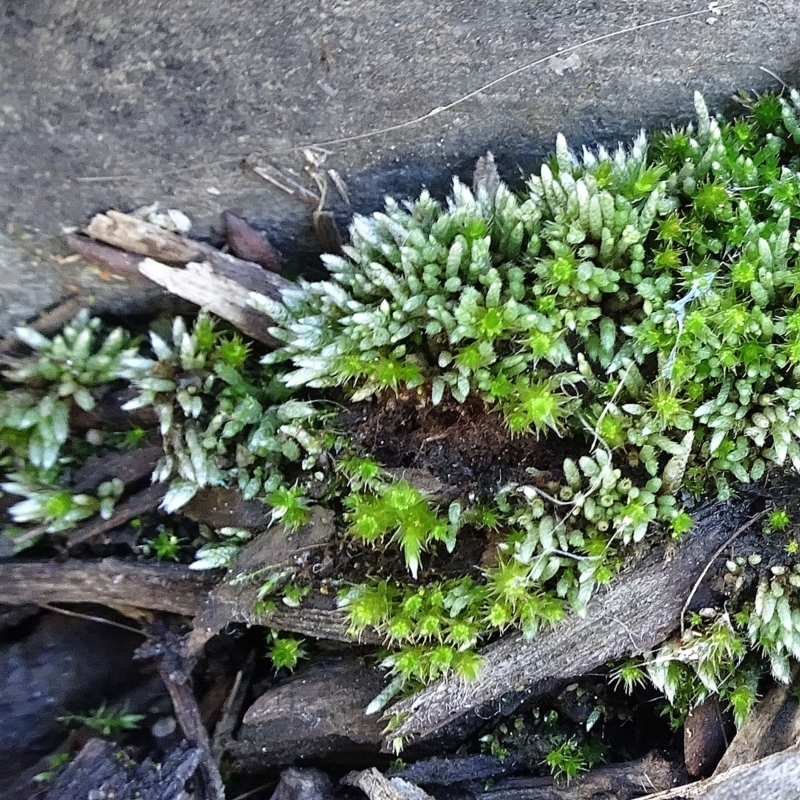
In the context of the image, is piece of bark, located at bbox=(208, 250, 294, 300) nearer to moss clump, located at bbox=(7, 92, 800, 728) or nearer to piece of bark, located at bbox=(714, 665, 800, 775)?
moss clump, located at bbox=(7, 92, 800, 728)

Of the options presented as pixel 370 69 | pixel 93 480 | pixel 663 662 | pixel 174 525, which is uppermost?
pixel 370 69

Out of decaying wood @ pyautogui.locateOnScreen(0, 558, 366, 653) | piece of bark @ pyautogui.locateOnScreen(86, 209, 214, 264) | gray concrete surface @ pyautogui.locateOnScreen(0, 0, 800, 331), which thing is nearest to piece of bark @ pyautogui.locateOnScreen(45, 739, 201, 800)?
decaying wood @ pyautogui.locateOnScreen(0, 558, 366, 653)

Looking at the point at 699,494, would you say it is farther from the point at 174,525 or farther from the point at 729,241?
the point at 174,525

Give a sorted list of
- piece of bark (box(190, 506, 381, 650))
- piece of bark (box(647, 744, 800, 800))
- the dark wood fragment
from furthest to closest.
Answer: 1. the dark wood fragment
2. piece of bark (box(190, 506, 381, 650))
3. piece of bark (box(647, 744, 800, 800))

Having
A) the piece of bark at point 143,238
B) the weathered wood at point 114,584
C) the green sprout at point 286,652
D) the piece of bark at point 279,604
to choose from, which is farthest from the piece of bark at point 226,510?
the piece of bark at point 143,238

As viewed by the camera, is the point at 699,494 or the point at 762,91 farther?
the point at 762,91

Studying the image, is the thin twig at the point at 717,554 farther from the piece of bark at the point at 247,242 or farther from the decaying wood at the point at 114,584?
the piece of bark at the point at 247,242

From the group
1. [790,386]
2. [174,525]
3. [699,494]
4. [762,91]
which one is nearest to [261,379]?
[174,525]
